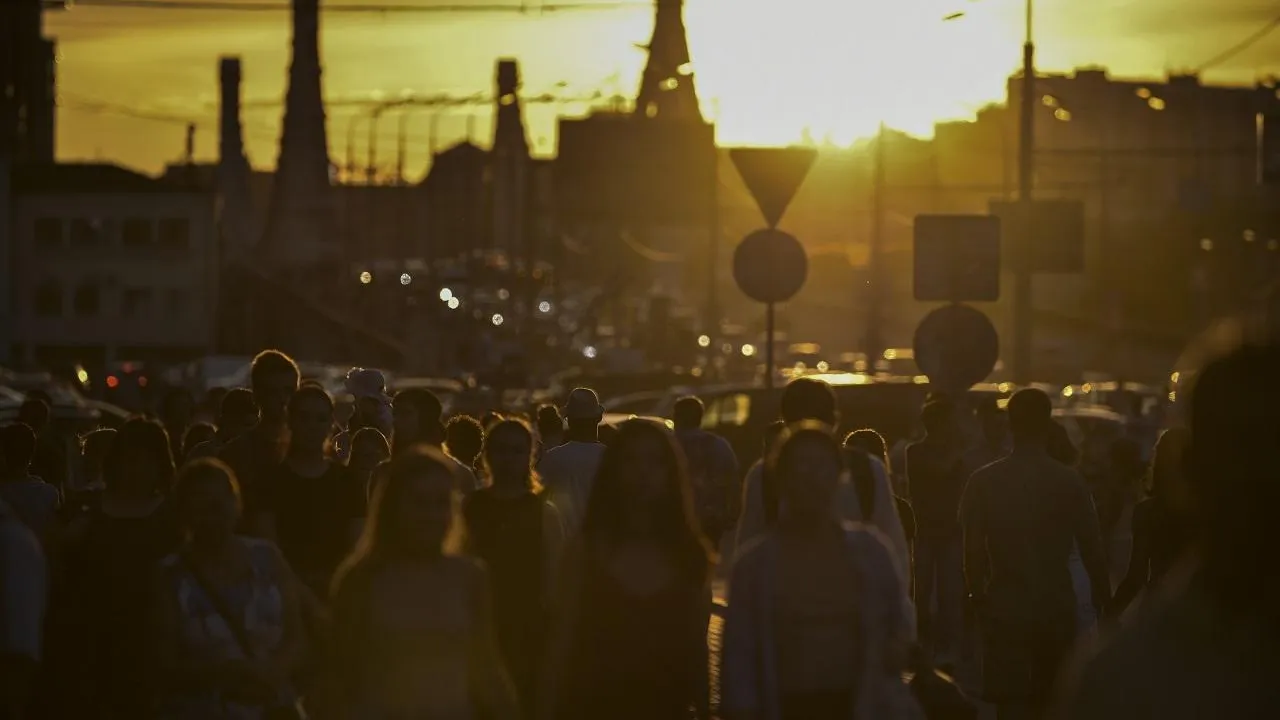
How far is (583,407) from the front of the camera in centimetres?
1262

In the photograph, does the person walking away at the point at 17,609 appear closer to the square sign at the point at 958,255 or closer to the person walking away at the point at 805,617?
the person walking away at the point at 805,617

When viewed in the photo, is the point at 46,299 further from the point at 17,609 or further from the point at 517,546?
the point at 17,609

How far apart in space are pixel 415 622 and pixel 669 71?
61.1 metres

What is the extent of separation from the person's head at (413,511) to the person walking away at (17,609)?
0.93 meters

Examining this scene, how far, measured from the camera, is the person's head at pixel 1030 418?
34.8ft

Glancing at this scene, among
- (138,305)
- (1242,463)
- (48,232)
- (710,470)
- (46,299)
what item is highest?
(48,232)

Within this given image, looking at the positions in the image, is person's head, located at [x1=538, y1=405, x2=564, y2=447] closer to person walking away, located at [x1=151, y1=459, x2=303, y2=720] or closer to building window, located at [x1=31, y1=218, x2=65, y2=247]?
person walking away, located at [x1=151, y1=459, x2=303, y2=720]

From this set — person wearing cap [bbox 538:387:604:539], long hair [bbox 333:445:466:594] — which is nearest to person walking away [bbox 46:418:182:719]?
long hair [bbox 333:445:466:594]

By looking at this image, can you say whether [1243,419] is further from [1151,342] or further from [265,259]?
[265,259]

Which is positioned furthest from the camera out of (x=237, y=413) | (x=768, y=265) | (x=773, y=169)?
(x=768, y=265)

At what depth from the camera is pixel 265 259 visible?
16775cm

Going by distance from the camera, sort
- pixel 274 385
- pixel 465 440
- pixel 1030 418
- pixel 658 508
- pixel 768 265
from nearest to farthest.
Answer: pixel 658 508
pixel 1030 418
pixel 274 385
pixel 465 440
pixel 768 265

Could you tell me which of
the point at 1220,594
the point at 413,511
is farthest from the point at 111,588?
the point at 1220,594

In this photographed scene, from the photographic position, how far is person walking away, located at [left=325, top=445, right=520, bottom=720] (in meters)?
6.97
